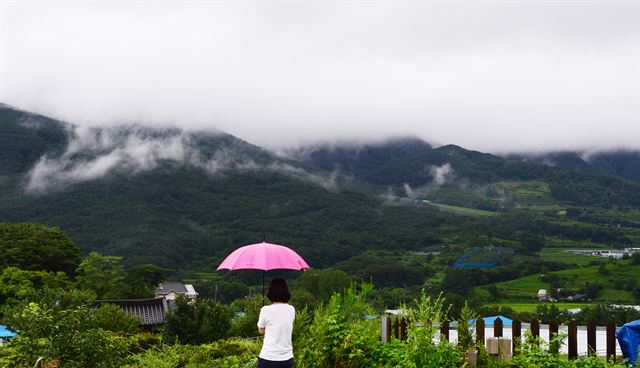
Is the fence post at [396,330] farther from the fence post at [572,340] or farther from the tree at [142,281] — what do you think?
the tree at [142,281]

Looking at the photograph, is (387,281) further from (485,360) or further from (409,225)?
(485,360)

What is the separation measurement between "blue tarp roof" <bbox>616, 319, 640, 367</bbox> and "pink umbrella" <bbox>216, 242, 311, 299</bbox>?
13.3ft

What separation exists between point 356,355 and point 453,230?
146 meters

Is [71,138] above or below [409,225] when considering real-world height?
above

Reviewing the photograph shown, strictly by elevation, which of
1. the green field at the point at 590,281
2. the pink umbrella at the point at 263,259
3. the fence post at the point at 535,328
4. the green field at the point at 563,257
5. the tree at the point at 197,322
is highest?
the pink umbrella at the point at 263,259

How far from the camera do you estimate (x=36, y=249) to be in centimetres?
4709

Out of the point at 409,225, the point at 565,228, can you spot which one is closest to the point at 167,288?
the point at 409,225

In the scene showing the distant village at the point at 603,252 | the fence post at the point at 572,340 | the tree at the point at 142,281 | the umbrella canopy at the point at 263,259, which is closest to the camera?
the fence post at the point at 572,340

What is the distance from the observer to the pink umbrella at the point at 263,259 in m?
8.28

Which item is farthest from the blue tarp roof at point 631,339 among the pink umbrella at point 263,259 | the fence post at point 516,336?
the pink umbrella at point 263,259

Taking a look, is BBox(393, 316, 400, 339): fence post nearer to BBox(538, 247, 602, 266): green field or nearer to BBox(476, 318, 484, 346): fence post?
BBox(476, 318, 484, 346): fence post

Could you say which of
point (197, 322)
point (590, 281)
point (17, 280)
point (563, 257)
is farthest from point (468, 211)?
point (197, 322)

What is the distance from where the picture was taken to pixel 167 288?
256 feet

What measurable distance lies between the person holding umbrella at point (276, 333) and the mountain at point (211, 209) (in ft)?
328
